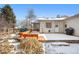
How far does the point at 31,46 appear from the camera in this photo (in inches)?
184

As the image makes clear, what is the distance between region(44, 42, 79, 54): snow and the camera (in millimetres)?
4668

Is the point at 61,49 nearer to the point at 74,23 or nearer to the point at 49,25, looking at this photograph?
the point at 49,25

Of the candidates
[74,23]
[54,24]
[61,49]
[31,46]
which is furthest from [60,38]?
[31,46]

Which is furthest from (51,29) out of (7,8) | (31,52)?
(7,8)

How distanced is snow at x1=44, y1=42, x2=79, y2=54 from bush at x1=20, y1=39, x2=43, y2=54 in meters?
0.19

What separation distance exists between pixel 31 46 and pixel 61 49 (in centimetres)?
81

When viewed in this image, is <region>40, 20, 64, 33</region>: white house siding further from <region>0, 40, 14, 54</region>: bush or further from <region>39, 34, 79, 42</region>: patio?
<region>0, 40, 14, 54</region>: bush

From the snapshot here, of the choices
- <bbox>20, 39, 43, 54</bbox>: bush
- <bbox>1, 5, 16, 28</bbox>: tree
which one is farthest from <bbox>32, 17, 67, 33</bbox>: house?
<bbox>1, 5, 16, 28</bbox>: tree

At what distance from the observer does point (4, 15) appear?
466 cm

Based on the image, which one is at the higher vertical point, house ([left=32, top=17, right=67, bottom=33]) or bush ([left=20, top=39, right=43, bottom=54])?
house ([left=32, top=17, right=67, bottom=33])

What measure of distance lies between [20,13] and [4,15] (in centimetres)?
42

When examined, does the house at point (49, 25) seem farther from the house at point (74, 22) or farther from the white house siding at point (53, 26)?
the house at point (74, 22)
